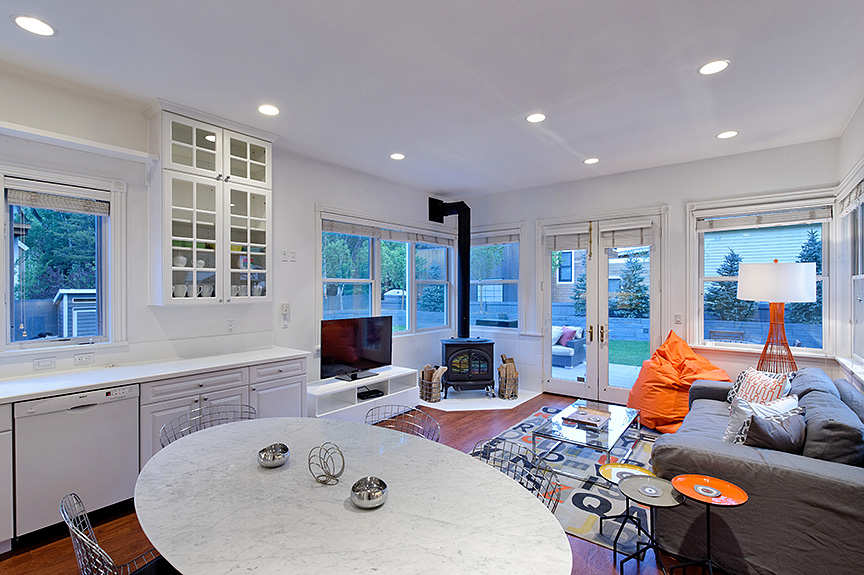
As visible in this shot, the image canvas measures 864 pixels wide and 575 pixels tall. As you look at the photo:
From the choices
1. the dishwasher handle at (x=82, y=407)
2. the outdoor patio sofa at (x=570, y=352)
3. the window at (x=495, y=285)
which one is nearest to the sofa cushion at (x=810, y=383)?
the outdoor patio sofa at (x=570, y=352)

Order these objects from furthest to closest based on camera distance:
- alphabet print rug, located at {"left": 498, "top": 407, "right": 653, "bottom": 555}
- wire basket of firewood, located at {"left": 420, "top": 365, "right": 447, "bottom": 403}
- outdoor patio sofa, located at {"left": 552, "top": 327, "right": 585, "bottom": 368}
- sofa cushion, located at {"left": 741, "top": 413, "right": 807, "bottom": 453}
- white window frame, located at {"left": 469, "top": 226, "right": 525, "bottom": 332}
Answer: white window frame, located at {"left": 469, "top": 226, "right": 525, "bottom": 332} < outdoor patio sofa, located at {"left": 552, "top": 327, "right": 585, "bottom": 368} < wire basket of firewood, located at {"left": 420, "top": 365, "right": 447, "bottom": 403} < alphabet print rug, located at {"left": 498, "top": 407, "right": 653, "bottom": 555} < sofa cushion, located at {"left": 741, "top": 413, "right": 807, "bottom": 453}

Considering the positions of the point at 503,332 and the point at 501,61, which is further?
the point at 503,332

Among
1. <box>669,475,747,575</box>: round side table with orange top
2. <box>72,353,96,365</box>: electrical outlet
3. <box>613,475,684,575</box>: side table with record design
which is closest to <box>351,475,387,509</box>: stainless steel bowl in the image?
<box>613,475,684,575</box>: side table with record design

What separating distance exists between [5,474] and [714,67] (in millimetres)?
4577

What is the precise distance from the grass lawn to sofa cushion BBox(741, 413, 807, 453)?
274 cm

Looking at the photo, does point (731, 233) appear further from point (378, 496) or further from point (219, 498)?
point (219, 498)

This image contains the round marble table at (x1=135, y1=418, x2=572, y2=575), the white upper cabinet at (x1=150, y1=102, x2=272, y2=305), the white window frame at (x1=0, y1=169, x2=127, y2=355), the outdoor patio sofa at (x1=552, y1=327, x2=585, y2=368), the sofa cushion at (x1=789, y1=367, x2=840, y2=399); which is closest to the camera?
the round marble table at (x1=135, y1=418, x2=572, y2=575)

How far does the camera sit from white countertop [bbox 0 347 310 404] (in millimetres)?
2406

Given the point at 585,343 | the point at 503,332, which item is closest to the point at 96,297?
the point at 503,332

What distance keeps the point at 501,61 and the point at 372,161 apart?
88.7 inches

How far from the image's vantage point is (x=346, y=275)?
16.1ft

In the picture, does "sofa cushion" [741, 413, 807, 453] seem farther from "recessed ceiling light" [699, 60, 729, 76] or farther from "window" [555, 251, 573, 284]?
"window" [555, 251, 573, 284]

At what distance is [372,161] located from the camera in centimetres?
455

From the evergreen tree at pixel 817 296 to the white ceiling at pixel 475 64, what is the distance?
3.14ft
